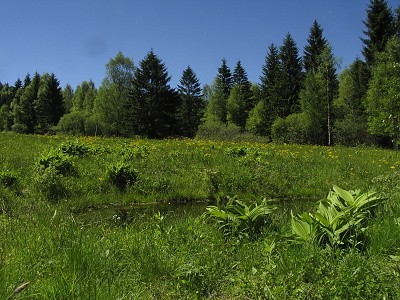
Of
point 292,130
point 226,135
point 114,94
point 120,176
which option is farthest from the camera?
point 114,94

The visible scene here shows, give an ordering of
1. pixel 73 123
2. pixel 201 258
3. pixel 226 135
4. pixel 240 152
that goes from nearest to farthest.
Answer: pixel 201 258, pixel 240 152, pixel 226 135, pixel 73 123

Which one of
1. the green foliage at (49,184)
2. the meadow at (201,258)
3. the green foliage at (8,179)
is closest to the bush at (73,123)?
the green foliage at (8,179)

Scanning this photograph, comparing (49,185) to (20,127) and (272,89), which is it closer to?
(272,89)

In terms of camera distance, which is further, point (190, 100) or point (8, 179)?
point (190, 100)

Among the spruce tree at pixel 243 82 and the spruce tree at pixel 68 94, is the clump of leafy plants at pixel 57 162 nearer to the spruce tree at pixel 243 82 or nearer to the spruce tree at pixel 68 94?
the spruce tree at pixel 243 82

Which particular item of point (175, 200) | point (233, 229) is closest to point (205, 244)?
point (233, 229)

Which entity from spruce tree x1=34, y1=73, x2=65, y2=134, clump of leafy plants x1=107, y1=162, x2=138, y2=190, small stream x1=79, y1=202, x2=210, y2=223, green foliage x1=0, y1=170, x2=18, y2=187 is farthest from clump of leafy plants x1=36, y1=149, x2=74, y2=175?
spruce tree x1=34, y1=73, x2=65, y2=134

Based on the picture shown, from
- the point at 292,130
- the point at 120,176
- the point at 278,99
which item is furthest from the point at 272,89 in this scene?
the point at 120,176

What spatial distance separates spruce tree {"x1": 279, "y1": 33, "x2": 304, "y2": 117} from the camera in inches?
1727

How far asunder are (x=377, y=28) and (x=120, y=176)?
3959 cm

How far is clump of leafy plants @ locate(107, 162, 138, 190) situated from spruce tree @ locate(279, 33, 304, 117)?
127 feet

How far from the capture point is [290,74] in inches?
1774

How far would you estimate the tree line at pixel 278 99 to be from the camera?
34406 mm

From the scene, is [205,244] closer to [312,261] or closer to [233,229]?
[233,229]
